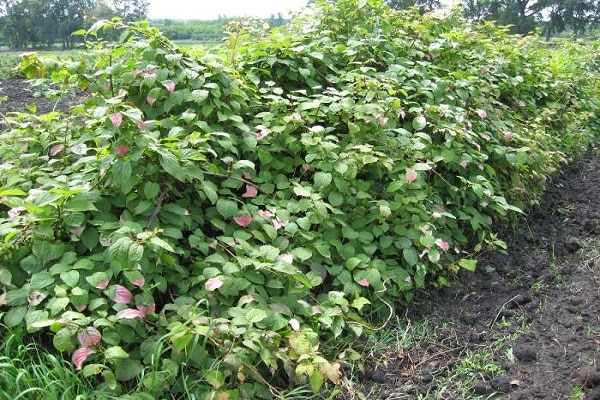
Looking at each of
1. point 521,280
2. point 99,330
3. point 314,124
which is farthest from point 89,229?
point 521,280

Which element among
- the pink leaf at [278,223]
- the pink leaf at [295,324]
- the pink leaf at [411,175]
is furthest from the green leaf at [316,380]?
the pink leaf at [411,175]

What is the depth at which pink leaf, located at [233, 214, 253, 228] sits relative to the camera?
7.72 feet

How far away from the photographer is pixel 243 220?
2.36m

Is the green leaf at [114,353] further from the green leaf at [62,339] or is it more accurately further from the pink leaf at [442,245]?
the pink leaf at [442,245]

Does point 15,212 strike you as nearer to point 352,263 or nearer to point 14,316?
point 14,316

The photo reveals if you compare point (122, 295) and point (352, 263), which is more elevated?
point (122, 295)

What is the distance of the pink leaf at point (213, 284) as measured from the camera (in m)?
2.01

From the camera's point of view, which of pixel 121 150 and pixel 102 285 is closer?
pixel 102 285

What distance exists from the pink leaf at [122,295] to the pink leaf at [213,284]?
10.5 inches

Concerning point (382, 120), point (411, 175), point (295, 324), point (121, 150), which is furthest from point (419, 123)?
point (121, 150)

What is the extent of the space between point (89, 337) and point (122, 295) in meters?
0.19

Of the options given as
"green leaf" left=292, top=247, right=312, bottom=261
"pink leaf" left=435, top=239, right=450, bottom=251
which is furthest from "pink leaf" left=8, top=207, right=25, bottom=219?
"pink leaf" left=435, top=239, right=450, bottom=251

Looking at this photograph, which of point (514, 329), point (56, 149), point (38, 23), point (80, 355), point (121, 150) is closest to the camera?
point (80, 355)

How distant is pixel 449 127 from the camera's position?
3012 mm
